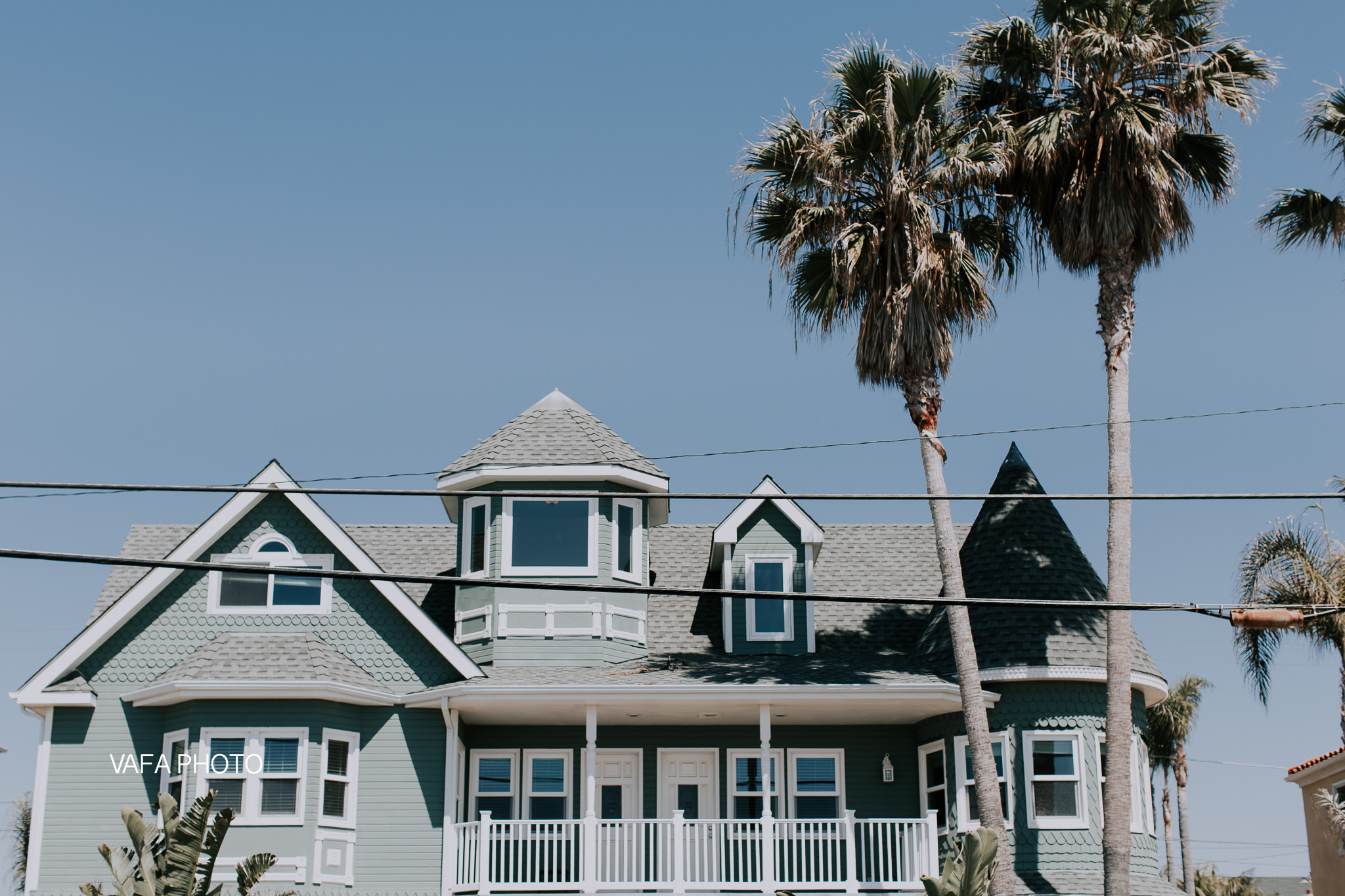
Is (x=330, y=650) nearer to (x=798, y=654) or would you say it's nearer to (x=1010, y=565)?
(x=798, y=654)

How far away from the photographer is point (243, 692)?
18.2 meters

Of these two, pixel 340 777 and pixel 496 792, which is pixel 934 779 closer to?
pixel 496 792

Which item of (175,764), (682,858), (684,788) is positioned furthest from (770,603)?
(175,764)

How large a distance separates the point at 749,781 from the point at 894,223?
880 centimetres

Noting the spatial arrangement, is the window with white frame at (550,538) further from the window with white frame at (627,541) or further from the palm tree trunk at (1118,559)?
the palm tree trunk at (1118,559)

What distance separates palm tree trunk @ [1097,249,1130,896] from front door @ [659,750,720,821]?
587cm

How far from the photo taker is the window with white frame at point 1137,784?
1873 cm

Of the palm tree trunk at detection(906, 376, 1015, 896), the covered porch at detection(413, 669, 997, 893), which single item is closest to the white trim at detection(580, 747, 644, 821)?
the covered porch at detection(413, 669, 997, 893)

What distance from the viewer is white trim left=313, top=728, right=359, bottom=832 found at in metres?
18.4

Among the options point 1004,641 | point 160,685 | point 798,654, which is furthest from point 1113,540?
point 160,685

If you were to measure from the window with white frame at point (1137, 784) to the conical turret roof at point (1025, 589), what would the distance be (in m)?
1.12

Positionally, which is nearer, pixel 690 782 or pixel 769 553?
pixel 690 782

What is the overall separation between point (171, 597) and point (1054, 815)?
1317 centimetres

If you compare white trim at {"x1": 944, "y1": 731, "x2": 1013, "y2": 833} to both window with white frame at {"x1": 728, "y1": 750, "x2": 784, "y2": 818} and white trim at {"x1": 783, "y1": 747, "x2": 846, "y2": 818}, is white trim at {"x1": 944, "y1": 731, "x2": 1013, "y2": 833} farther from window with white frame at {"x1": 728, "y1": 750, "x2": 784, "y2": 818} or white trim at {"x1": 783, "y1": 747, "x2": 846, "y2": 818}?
window with white frame at {"x1": 728, "y1": 750, "x2": 784, "y2": 818}
